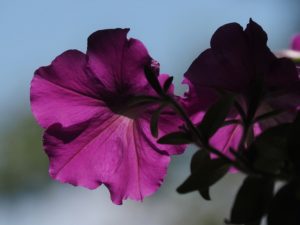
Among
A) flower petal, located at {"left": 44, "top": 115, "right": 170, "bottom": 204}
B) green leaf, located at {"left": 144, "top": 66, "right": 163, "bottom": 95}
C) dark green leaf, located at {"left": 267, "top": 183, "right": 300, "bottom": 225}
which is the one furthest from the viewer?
flower petal, located at {"left": 44, "top": 115, "right": 170, "bottom": 204}

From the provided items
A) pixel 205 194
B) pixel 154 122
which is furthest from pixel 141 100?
pixel 205 194

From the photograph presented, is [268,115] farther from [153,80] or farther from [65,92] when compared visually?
[65,92]

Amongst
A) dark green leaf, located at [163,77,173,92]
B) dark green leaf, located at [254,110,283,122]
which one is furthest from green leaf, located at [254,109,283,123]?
dark green leaf, located at [163,77,173,92]

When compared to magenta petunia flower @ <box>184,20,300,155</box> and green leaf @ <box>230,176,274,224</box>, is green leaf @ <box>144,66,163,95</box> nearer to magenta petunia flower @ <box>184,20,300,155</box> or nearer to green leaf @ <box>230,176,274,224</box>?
magenta petunia flower @ <box>184,20,300,155</box>

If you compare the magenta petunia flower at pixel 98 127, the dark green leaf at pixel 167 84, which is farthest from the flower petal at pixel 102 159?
the dark green leaf at pixel 167 84

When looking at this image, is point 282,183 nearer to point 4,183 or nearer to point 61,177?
point 61,177

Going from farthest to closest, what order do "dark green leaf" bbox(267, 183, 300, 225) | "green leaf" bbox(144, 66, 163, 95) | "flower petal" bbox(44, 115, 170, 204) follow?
1. "flower petal" bbox(44, 115, 170, 204)
2. "green leaf" bbox(144, 66, 163, 95)
3. "dark green leaf" bbox(267, 183, 300, 225)

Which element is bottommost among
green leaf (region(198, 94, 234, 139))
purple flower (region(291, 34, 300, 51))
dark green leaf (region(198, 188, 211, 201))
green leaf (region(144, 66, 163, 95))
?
dark green leaf (region(198, 188, 211, 201))
